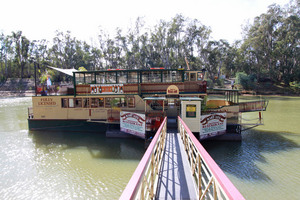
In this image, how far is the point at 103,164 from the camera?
10914mm

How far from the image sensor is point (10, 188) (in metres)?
8.67

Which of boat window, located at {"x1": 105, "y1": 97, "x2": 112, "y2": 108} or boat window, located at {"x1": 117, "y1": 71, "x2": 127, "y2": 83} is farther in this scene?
boat window, located at {"x1": 105, "y1": 97, "x2": 112, "y2": 108}

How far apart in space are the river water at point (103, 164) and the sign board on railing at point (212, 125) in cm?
100

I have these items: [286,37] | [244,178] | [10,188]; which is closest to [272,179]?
[244,178]

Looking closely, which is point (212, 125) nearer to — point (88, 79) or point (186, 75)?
point (186, 75)

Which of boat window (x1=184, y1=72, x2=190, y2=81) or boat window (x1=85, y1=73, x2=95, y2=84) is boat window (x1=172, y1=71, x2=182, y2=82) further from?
boat window (x1=85, y1=73, x2=95, y2=84)

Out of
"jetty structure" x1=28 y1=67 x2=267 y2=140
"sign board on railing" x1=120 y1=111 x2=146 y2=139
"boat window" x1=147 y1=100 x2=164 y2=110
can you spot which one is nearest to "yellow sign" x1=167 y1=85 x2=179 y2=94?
"jetty structure" x1=28 y1=67 x2=267 y2=140

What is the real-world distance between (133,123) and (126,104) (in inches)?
126

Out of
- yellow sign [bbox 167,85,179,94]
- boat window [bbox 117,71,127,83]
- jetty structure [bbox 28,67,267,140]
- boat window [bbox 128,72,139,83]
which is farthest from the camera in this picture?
boat window [bbox 117,71,127,83]

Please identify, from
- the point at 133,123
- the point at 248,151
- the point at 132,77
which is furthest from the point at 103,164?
the point at 248,151

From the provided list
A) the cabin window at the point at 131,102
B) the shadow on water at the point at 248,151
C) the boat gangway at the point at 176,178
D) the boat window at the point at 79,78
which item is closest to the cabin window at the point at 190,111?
the shadow on water at the point at 248,151

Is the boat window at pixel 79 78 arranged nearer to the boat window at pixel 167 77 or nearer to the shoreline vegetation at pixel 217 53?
the boat window at pixel 167 77

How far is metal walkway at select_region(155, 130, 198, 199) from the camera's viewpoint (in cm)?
438

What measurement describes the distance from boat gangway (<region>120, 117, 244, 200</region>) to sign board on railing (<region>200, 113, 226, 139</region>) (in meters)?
5.16
